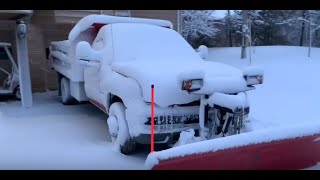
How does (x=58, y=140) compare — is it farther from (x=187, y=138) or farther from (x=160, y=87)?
(x=187, y=138)

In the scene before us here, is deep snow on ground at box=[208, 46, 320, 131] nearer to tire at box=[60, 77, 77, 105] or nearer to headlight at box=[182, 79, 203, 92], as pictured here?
headlight at box=[182, 79, 203, 92]

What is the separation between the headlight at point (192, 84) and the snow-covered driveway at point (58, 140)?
43.7 inches

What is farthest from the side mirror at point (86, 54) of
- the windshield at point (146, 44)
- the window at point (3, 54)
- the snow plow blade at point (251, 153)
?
the window at point (3, 54)

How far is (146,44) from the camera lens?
591cm

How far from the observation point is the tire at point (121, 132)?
4652 millimetres

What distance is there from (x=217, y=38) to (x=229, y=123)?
93.7ft

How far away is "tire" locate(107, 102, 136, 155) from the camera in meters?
4.65

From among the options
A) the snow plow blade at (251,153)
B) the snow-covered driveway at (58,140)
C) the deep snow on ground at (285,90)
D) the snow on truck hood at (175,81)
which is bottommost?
the deep snow on ground at (285,90)

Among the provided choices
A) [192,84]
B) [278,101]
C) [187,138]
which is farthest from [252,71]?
[278,101]

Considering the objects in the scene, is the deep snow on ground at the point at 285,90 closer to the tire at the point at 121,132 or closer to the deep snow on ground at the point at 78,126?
the deep snow on ground at the point at 78,126

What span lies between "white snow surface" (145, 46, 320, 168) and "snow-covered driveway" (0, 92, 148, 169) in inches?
56.1

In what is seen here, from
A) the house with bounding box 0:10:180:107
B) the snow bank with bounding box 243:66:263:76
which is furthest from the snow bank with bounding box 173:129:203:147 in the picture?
the house with bounding box 0:10:180:107
